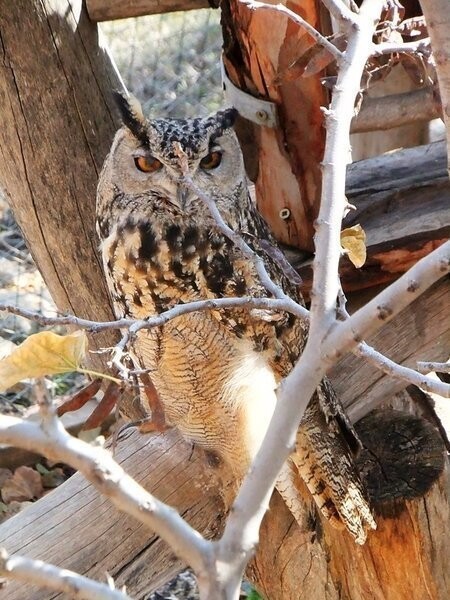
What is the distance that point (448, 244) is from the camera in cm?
71

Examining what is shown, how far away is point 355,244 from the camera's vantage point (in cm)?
124

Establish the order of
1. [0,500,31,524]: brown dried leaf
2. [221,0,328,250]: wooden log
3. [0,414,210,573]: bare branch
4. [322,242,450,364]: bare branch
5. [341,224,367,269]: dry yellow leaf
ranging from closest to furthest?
[0,414,210,573]: bare branch → [322,242,450,364]: bare branch → [341,224,367,269]: dry yellow leaf → [221,0,328,250]: wooden log → [0,500,31,524]: brown dried leaf

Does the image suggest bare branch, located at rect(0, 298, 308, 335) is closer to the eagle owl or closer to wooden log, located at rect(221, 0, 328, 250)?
the eagle owl

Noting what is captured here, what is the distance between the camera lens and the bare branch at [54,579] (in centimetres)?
Result: 62

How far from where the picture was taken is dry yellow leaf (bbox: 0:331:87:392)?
2.62 ft

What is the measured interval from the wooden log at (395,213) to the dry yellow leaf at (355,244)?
3.23 feet

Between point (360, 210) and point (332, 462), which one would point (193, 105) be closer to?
point (360, 210)

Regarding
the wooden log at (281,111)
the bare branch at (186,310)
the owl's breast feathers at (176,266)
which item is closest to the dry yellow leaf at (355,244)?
the bare branch at (186,310)

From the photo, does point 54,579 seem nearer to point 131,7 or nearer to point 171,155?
point 171,155

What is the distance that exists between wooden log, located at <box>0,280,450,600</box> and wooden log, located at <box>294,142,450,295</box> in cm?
16

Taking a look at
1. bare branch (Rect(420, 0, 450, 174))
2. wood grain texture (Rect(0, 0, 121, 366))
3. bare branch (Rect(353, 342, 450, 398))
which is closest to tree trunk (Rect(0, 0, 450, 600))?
wood grain texture (Rect(0, 0, 121, 366))

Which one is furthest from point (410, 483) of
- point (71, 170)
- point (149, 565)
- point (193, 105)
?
point (193, 105)

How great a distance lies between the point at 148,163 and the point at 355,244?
59 centimetres

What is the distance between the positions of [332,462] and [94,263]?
74 centimetres
